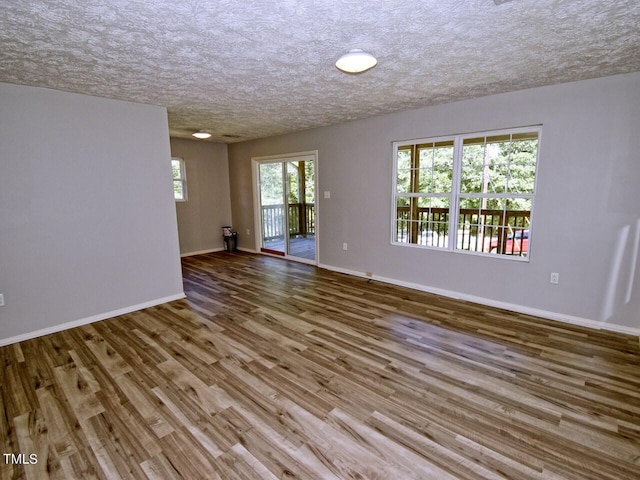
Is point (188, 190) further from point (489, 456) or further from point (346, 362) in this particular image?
point (489, 456)

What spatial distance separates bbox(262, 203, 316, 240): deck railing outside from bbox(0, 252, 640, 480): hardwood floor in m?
3.17

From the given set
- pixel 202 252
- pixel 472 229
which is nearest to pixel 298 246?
→ pixel 202 252

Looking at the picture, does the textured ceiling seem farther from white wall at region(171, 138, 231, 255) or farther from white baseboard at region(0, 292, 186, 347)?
white wall at region(171, 138, 231, 255)

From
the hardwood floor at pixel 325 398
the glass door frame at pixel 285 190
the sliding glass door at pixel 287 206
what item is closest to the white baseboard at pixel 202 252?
the glass door frame at pixel 285 190

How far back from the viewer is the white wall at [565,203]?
2863mm

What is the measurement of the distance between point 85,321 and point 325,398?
2.89 meters

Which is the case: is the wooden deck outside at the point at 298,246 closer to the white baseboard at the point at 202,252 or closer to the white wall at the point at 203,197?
the white baseboard at the point at 202,252

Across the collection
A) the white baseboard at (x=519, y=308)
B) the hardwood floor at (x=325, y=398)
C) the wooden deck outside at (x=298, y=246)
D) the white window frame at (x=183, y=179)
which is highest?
the white window frame at (x=183, y=179)

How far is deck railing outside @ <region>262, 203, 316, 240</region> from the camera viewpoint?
254 inches

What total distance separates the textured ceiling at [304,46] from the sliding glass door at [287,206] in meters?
2.54

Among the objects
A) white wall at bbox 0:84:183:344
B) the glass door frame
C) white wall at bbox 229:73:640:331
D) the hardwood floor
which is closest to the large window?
white wall at bbox 229:73:640:331

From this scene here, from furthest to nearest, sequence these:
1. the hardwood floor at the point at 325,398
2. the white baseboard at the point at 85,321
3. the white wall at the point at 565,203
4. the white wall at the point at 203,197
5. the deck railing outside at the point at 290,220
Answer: the deck railing outside at the point at 290,220 → the white wall at the point at 203,197 → the white baseboard at the point at 85,321 → the white wall at the point at 565,203 → the hardwood floor at the point at 325,398

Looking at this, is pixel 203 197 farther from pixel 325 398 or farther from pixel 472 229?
pixel 325 398

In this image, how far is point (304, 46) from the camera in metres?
2.18
